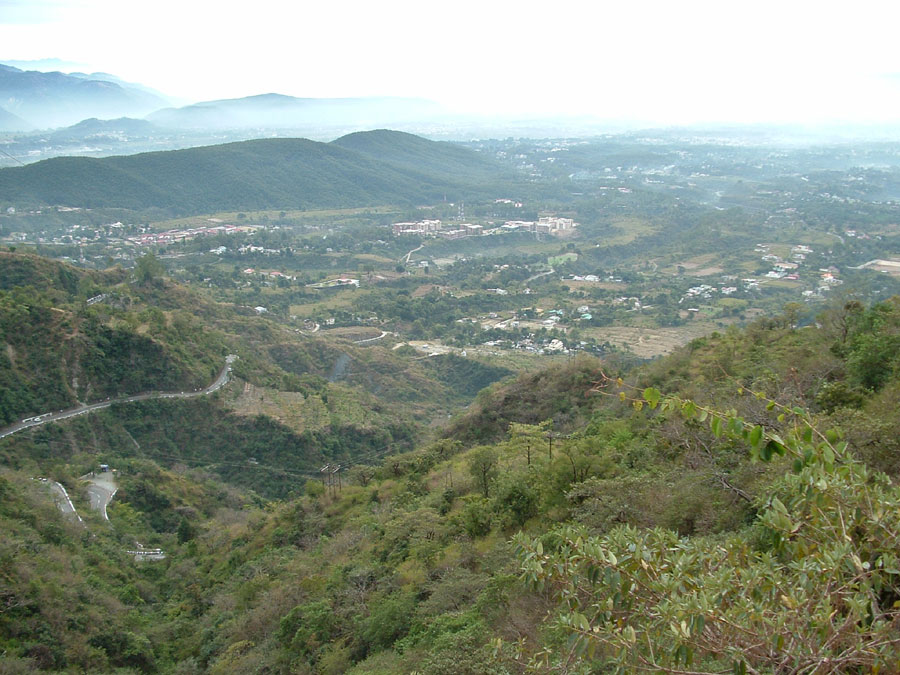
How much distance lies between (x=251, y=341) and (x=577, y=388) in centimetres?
2134

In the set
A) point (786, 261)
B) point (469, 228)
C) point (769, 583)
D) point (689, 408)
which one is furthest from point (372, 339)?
point (689, 408)

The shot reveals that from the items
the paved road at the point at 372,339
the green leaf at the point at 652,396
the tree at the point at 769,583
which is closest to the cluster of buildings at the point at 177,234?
the paved road at the point at 372,339

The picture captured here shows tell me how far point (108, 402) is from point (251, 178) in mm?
70143

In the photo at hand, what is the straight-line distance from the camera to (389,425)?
90.7ft

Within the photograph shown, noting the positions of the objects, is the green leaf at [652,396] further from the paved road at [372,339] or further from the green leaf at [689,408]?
the paved road at [372,339]

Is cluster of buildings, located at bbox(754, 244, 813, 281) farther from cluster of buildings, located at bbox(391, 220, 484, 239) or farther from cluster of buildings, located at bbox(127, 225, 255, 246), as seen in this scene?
cluster of buildings, located at bbox(127, 225, 255, 246)

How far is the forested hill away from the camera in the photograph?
250 feet

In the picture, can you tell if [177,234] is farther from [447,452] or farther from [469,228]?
[447,452]

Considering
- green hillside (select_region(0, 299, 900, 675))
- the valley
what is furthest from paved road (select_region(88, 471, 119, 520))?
green hillside (select_region(0, 299, 900, 675))

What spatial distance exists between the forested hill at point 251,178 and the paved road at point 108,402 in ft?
195

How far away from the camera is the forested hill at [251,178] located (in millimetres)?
76188

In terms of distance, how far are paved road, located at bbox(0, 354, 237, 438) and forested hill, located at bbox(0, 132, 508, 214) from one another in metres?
59.3

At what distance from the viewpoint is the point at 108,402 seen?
2459 centimetres

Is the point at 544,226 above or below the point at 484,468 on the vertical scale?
above
